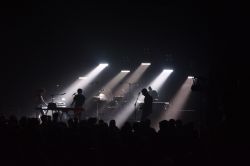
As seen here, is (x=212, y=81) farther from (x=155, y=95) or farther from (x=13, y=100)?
(x=13, y=100)

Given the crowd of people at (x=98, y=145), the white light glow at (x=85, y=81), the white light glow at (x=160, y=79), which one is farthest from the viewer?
the white light glow at (x=85, y=81)

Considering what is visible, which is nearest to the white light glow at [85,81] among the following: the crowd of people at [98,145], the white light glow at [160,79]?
the white light glow at [160,79]

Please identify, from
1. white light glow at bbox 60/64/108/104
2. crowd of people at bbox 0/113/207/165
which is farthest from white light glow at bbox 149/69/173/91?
crowd of people at bbox 0/113/207/165

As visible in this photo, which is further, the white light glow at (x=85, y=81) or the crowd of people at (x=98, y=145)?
the white light glow at (x=85, y=81)

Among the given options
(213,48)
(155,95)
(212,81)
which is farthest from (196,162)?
(155,95)

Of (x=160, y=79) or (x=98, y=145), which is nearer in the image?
(x=98, y=145)

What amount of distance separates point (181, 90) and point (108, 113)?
169 inches

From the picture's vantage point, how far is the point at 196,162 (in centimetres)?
468

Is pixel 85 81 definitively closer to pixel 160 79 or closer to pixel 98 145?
pixel 160 79

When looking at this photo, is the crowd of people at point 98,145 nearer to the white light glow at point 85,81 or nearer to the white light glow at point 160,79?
the white light glow at point 160,79

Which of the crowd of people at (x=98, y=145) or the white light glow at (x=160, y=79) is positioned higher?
the white light glow at (x=160, y=79)

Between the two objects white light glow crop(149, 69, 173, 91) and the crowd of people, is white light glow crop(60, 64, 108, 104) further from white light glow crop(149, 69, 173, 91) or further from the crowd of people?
the crowd of people

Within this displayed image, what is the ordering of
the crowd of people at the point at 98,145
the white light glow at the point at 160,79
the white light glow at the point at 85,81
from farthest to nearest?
the white light glow at the point at 85,81 < the white light glow at the point at 160,79 < the crowd of people at the point at 98,145

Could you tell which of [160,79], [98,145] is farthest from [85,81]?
[98,145]
